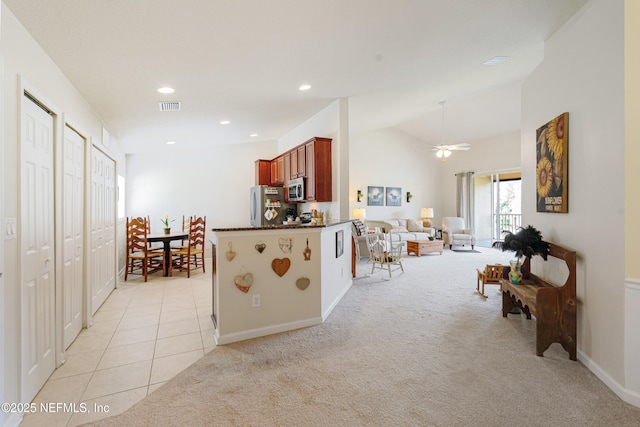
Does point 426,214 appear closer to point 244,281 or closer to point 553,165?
point 553,165

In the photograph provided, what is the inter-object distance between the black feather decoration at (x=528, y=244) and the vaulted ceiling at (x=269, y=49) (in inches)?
78.4

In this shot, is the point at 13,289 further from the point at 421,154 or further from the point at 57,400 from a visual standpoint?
the point at 421,154

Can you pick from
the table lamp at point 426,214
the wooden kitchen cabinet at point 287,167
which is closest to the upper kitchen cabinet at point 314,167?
the wooden kitchen cabinet at point 287,167

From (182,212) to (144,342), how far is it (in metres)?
4.67

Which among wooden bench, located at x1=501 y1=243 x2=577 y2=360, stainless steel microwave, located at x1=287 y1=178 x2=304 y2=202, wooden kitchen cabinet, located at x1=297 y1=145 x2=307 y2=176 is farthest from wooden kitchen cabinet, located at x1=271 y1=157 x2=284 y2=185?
wooden bench, located at x1=501 y1=243 x2=577 y2=360

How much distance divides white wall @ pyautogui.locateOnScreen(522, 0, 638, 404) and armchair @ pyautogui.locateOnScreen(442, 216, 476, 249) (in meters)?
5.87

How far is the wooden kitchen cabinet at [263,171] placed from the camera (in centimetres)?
700

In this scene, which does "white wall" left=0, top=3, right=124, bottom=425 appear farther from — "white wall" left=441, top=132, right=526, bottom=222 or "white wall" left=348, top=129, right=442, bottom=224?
"white wall" left=441, top=132, right=526, bottom=222

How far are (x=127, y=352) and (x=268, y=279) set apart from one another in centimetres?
139

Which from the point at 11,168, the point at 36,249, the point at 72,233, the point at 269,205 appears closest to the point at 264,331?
the point at 36,249

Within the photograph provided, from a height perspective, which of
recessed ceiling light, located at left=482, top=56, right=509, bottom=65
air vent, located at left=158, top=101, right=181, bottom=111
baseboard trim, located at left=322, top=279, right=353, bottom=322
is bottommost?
baseboard trim, located at left=322, top=279, right=353, bottom=322

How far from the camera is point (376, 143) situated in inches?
362

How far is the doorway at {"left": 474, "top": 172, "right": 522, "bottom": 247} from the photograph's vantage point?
28.7 ft

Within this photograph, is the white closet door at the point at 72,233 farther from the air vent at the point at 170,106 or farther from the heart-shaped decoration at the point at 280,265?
the heart-shaped decoration at the point at 280,265
